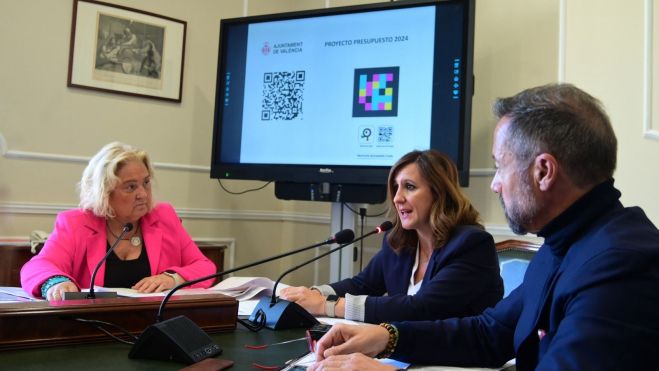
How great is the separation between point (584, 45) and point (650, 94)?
370 mm

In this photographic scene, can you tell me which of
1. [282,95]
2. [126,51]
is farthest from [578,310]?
[126,51]

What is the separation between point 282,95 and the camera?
2.85m

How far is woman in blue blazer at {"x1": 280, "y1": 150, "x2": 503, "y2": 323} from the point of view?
1.54m

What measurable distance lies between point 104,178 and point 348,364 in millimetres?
1518

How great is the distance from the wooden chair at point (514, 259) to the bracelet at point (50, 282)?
1474 mm

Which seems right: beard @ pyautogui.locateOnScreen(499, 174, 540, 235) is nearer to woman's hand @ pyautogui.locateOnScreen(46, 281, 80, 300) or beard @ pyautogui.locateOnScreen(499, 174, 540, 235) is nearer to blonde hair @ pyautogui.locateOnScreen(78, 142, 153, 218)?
woman's hand @ pyautogui.locateOnScreen(46, 281, 80, 300)

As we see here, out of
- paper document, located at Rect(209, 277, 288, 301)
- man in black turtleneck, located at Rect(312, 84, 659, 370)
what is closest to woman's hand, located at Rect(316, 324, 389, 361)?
man in black turtleneck, located at Rect(312, 84, 659, 370)

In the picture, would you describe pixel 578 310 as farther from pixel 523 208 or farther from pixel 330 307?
pixel 330 307

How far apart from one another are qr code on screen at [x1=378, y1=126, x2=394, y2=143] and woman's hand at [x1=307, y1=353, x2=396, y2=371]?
1.66m

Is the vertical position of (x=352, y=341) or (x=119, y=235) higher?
(x=119, y=235)

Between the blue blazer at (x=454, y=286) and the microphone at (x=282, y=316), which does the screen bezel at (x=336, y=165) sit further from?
the microphone at (x=282, y=316)

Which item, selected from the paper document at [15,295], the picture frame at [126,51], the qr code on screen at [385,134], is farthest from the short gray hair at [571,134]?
the picture frame at [126,51]

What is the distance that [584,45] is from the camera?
2.06 m

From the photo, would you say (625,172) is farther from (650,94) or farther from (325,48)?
(325,48)
